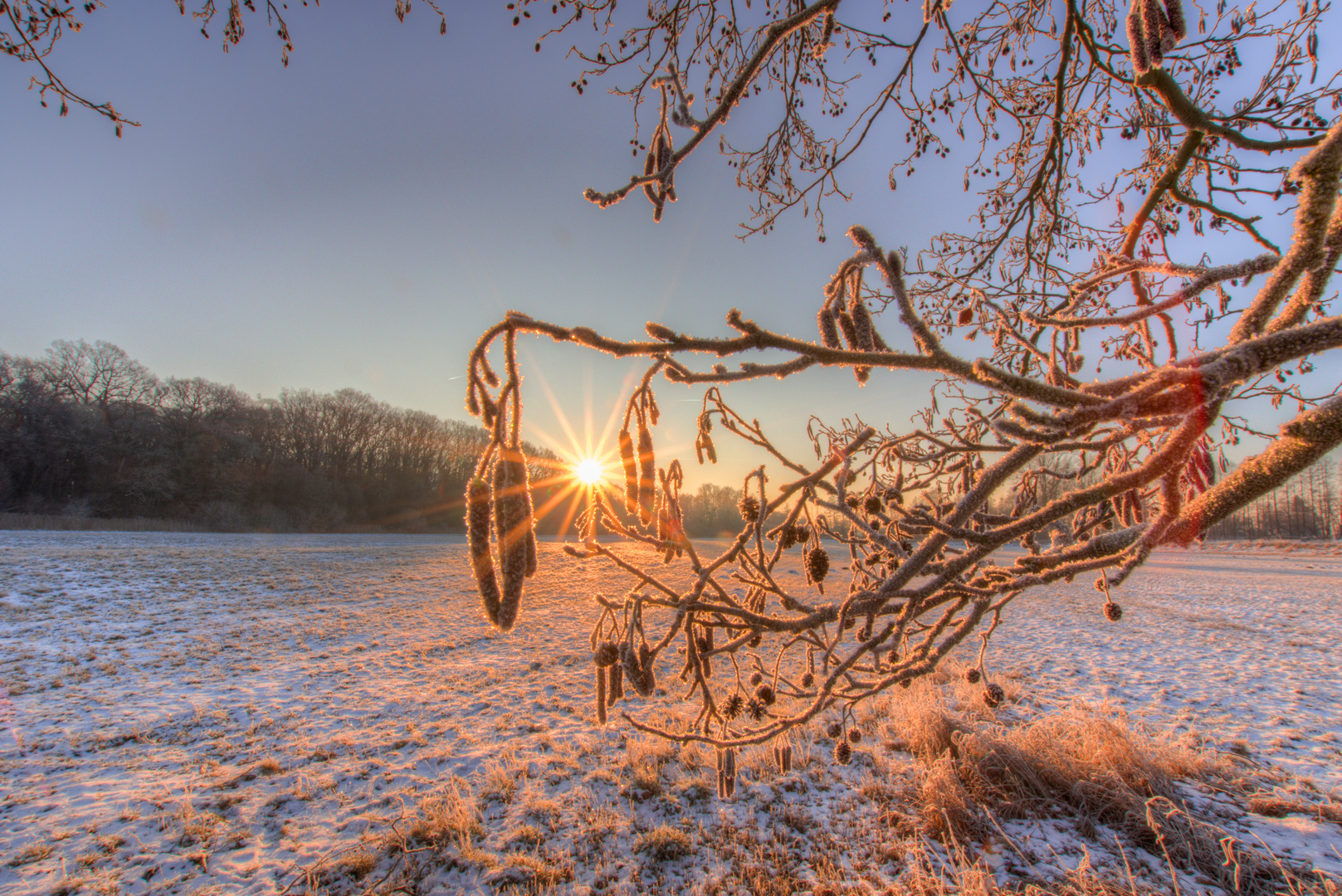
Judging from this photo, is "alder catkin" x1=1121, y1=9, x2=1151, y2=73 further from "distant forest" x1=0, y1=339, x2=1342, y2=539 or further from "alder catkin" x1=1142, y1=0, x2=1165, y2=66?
"distant forest" x1=0, y1=339, x2=1342, y2=539

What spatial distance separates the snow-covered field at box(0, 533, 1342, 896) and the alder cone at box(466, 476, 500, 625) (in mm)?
2969

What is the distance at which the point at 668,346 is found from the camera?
0.68m

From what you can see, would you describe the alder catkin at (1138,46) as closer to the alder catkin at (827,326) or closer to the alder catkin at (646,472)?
the alder catkin at (827,326)

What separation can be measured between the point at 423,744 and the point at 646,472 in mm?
8130

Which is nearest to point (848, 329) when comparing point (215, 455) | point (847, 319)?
point (847, 319)

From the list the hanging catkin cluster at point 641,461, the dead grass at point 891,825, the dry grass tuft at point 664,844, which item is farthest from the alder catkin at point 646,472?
the dry grass tuft at point 664,844

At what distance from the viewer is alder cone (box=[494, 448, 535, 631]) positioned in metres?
0.78

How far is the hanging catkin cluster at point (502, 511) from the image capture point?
77cm

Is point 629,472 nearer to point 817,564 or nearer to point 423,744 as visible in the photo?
point 817,564

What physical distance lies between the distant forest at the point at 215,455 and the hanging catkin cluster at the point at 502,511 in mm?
26435

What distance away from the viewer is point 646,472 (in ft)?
3.70

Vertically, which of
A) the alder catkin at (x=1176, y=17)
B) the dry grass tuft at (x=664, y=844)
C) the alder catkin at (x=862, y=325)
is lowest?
the dry grass tuft at (x=664, y=844)

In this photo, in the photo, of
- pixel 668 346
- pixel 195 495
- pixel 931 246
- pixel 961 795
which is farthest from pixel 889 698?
pixel 195 495

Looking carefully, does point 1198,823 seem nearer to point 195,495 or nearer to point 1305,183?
point 1305,183
